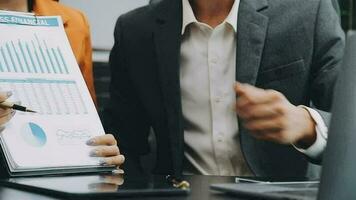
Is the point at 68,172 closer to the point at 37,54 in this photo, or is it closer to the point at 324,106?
the point at 37,54

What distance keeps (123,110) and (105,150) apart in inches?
15.5

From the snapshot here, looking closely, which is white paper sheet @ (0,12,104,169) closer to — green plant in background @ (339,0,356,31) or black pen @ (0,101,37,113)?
black pen @ (0,101,37,113)

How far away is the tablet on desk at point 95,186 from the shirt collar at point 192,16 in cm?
47

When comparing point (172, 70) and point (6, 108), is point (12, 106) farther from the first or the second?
point (172, 70)

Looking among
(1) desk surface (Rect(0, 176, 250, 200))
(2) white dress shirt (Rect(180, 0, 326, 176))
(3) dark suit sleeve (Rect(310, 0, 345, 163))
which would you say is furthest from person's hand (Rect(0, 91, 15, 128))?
(3) dark suit sleeve (Rect(310, 0, 345, 163))

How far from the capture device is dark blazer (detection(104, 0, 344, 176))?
4.24 ft

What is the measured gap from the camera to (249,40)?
1298 millimetres

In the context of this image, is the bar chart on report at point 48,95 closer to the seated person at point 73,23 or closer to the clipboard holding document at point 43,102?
the clipboard holding document at point 43,102

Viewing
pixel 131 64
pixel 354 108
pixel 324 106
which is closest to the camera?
pixel 354 108

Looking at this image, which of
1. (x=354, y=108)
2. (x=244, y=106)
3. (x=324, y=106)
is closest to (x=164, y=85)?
(x=324, y=106)

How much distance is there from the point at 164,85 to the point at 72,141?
36 centimetres

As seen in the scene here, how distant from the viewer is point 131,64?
1409 mm

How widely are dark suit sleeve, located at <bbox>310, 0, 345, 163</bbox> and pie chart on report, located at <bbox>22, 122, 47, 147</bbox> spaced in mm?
579

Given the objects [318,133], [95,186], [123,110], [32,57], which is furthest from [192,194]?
[123,110]
